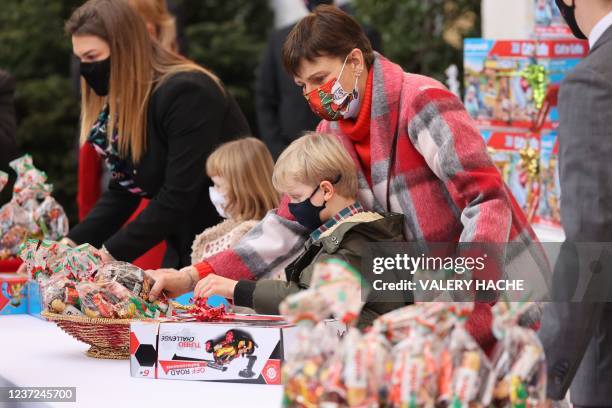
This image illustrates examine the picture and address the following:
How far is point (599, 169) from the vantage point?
1923 mm

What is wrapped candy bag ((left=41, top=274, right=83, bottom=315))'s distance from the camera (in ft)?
9.32

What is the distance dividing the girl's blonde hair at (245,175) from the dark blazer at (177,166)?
10cm

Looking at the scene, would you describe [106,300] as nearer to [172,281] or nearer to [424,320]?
[172,281]

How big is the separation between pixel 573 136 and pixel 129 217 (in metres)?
2.44

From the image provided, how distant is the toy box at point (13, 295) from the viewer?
3611 millimetres

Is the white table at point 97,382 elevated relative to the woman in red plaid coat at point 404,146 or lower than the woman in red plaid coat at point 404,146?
lower

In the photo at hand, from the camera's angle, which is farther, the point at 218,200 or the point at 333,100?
the point at 218,200

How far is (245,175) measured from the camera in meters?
3.67

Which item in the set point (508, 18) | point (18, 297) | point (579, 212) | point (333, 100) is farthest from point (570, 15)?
point (508, 18)

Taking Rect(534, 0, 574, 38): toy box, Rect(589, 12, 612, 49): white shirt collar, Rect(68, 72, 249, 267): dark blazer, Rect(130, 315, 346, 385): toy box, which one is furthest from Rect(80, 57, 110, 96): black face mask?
Rect(589, 12, 612, 49): white shirt collar

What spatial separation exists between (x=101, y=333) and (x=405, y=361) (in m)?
1.27

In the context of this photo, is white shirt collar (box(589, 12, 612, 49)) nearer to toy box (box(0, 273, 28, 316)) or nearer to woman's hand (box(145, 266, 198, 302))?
woman's hand (box(145, 266, 198, 302))

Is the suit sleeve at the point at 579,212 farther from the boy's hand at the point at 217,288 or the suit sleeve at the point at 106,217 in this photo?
the suit sleeve at the point at 106,217

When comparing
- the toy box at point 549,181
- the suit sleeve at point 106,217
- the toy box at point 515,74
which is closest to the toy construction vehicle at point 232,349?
the suit sleeve at point 106,217
